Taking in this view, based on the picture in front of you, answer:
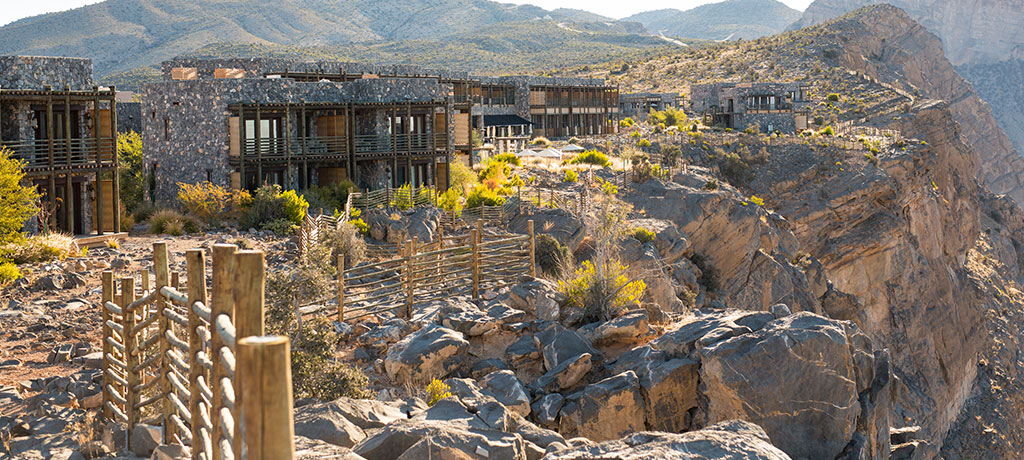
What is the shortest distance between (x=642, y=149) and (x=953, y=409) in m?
20.2

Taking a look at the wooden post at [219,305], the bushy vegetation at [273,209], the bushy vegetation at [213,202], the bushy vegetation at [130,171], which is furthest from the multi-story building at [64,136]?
the wooden post at [219,305]

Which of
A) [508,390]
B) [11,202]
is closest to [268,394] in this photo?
[508,390]

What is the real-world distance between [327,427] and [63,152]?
22.6 metres

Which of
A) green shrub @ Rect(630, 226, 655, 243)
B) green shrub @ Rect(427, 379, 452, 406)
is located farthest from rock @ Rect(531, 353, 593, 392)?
green shrub @ Rect(630, 226, 655, 243)

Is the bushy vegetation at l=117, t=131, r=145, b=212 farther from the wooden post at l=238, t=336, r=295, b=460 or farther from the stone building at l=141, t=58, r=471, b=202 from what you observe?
the wooden post at l=238, t=336, r=295, b=460

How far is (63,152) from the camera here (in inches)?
1120

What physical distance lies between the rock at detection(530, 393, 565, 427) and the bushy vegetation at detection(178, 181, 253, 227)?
19472 millimetres

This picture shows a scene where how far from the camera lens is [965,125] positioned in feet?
361

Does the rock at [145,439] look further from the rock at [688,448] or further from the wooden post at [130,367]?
the rock at [688,448]

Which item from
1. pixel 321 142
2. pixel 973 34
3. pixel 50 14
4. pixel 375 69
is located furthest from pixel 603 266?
pixel 973 34

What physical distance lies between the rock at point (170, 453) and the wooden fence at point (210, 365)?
0.09 metres

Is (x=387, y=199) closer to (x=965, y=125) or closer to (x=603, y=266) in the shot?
(x=603, y=266)

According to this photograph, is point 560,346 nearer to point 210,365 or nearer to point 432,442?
point 432,442

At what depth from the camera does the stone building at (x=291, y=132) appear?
111 feet
